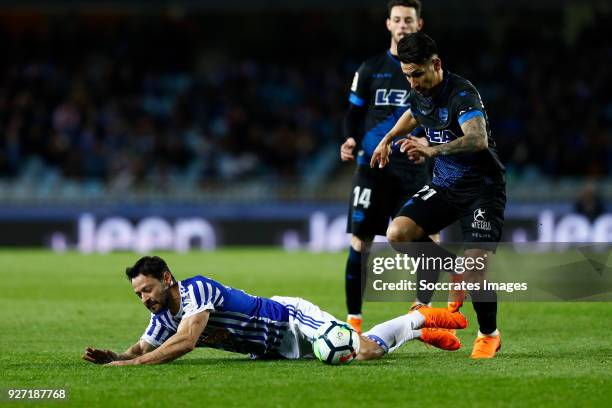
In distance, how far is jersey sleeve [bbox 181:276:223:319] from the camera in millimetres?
6727

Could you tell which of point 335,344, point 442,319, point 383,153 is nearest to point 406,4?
point 383,153

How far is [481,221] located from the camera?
7176mm

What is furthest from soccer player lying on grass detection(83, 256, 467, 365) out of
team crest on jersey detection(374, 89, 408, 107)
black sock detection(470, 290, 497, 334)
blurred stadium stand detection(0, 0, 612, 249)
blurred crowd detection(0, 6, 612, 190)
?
blurred crowd detection(0, 6, 612, 190)

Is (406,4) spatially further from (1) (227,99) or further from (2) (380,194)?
(1) (227,99)

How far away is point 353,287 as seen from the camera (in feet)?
28.6

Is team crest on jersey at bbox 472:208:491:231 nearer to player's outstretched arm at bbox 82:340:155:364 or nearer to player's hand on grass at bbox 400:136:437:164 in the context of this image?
player's hand on grass at bbox 400:136:437:164

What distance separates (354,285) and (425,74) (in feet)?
7.24

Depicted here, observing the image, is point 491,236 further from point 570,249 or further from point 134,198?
point 134,198

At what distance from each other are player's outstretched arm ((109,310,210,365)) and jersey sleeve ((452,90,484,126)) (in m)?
1.97

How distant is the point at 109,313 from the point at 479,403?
20.1 feet

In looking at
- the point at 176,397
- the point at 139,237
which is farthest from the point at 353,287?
the point at 139,237

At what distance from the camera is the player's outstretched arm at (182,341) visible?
662 centimetres

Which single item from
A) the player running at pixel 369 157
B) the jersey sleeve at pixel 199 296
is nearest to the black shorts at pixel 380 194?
the player running at pixel 369 157

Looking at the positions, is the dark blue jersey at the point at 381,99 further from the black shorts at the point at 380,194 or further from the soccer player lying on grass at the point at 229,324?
the soccer player lying on grass at the point at 229,324
